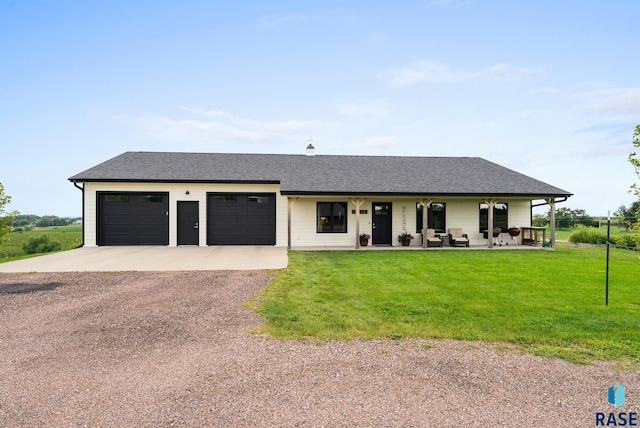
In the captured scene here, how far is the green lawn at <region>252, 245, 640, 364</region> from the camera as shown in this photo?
13.8 ft

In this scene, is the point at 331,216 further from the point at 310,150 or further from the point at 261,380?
the point at 261,380

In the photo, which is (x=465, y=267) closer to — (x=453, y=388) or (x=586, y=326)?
(x=586, y=326)

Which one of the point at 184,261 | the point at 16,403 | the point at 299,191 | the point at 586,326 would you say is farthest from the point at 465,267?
the point at 16,403

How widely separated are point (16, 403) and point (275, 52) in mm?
18562

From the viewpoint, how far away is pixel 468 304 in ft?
18.9

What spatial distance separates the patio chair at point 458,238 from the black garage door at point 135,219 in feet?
44.1

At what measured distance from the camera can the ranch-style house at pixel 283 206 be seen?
15125mm

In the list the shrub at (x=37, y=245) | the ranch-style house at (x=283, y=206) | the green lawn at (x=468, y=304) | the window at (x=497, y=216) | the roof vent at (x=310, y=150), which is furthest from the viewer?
the shrub at (x=37, y=245)

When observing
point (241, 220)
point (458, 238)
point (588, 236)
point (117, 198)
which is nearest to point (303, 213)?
point (241, 220)

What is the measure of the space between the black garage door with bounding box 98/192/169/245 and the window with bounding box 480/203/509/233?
1526 centimetres

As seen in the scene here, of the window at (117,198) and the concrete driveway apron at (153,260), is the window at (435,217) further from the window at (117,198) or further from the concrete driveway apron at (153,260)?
the window at (117,198)

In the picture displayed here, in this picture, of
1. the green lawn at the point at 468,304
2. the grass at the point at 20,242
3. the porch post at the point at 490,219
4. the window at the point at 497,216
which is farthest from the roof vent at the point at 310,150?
the grass at the point at 20,242

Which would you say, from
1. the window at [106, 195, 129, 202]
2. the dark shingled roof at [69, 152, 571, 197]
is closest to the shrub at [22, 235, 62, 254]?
the dark shingled roof at [69, 152, 571, 197]

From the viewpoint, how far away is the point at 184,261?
36.0 ft
